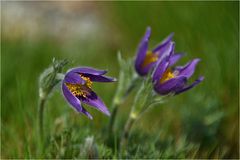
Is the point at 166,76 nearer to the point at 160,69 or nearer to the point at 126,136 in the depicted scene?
the point at 160,69

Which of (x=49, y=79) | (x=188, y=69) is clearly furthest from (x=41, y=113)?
(x=188, y=69)

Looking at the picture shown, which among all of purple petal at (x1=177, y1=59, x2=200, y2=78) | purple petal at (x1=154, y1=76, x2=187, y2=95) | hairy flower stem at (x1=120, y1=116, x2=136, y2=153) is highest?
purple petal at (x1=177, y1=59, x2=200, y2=78)

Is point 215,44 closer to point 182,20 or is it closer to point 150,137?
point 182,20

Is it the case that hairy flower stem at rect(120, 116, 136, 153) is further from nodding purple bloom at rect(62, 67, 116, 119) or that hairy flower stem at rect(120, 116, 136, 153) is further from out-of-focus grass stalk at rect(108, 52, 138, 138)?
nodding purple bloom at rect(62, 67, 116, 119)

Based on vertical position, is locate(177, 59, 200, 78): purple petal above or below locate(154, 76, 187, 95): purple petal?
above

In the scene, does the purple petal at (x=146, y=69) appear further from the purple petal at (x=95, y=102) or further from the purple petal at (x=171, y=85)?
the purple petal at (x=95, y=102)

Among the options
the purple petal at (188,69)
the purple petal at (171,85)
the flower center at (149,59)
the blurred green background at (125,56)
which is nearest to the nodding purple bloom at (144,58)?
the flower center at (149,59)

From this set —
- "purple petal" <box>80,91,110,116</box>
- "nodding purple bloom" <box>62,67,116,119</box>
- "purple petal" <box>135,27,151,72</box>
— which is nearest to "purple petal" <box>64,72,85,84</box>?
"nodding purple bloom" <box>62,67,116,119</box>

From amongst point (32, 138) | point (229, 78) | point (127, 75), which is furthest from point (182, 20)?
point (32, 138)

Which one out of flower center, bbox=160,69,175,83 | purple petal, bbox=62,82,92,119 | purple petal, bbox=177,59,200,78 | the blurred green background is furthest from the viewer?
the blurred green background
